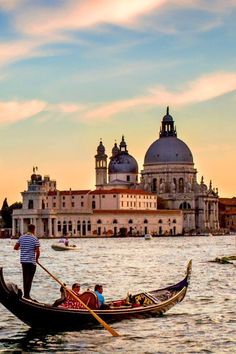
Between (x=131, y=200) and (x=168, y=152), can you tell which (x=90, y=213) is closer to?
(x=131, y=200)

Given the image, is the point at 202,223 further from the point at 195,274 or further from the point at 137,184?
the point at 195,274

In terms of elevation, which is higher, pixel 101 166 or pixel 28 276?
pixel 101 166

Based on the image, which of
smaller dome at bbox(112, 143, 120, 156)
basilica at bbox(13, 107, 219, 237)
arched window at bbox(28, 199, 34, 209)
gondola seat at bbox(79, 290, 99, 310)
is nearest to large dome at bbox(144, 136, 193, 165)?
basilica at bbox(13, 107, 219, 237)

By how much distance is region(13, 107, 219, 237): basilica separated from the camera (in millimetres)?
157625

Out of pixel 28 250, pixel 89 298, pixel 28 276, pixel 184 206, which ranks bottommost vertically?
pixel 89 298

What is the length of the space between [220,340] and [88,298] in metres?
2.97

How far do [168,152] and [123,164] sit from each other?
11122 millimetres

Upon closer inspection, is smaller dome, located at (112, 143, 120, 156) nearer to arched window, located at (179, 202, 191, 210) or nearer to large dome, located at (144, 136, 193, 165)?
large dome, located at (144, 136, 193, 165)

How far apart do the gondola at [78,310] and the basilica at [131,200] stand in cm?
13263

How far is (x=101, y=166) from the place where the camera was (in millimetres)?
189250

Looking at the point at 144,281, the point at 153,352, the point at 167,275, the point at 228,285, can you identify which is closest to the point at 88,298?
the point at 153,352

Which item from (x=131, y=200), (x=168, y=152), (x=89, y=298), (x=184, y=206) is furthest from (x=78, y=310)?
(x=168, y=152)

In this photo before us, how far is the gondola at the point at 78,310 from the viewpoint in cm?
1917

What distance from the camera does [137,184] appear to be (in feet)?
605
